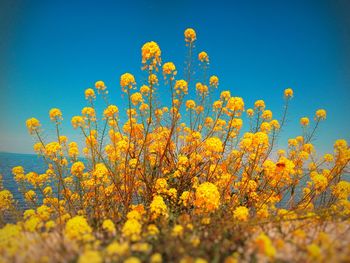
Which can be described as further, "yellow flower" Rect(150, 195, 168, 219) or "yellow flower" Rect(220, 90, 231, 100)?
"yellow flower" Rect(220, 90, 231, 100)

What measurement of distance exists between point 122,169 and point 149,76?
2.83m

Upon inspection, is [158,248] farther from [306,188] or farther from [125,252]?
[306,188]

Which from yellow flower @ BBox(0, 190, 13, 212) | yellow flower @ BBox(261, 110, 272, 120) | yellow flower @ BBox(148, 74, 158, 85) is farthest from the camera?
yellow flower @ BBox(261, 110, 272, 120)

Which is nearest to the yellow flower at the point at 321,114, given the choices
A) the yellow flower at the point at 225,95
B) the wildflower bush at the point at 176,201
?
the wildflower bush at the point at 176,201

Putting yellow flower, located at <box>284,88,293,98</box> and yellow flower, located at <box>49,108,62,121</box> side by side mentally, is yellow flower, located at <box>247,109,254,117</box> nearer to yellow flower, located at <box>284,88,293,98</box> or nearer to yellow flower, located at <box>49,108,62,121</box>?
yellow flower, located at <box>284,88,293,98</box>

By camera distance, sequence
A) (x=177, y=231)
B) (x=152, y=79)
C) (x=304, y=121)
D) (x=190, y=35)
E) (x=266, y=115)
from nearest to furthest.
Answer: (x=177, y=231) < (x=152, y=79) < (x=190, y=35) < (x=266, y=115) < (x=304, y=121)

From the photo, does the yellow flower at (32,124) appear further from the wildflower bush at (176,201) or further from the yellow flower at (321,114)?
the yellow flower at (321,114)

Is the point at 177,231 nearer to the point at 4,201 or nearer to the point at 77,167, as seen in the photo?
the point at 77,167

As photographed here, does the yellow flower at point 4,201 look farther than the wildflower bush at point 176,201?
Yes

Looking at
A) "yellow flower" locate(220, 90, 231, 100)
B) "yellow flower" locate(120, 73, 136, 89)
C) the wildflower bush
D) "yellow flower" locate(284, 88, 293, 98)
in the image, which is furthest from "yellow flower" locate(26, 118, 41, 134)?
"yellow flower" locate(284, 88, 293, 98)

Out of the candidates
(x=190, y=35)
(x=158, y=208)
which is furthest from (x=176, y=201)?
(x=190, y=35)

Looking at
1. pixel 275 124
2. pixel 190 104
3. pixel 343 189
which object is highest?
pixel 190 104

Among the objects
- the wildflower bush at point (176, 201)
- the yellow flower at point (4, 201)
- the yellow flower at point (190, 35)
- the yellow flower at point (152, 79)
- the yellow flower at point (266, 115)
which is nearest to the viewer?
the wildflower bush at point (176, 201)

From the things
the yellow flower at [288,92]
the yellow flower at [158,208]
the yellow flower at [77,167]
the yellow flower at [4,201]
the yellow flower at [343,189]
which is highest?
the yellow flower at [288,92]
